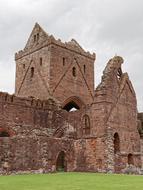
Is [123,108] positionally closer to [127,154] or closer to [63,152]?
[127,154]

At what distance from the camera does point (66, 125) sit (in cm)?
2664

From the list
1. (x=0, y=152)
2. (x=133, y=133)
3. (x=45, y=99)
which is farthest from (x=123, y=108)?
(x=0, y=152)

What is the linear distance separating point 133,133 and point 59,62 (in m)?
9.89

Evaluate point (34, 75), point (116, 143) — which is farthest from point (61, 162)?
point (34, 75)

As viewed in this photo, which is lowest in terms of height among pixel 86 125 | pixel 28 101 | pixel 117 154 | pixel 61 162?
pixel 61 162

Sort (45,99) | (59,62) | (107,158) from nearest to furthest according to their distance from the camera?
1. (107,158)
2. (45,99)
3. (59,62)

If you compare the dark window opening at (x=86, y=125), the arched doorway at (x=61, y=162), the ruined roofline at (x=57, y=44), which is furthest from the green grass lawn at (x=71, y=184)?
the ruined roofline at (x=57, y=44)

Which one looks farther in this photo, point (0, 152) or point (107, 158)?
point (107, 158)

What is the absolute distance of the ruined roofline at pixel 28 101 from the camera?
25203mm

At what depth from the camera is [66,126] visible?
87.1 feet

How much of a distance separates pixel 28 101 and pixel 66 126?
3.34 meters

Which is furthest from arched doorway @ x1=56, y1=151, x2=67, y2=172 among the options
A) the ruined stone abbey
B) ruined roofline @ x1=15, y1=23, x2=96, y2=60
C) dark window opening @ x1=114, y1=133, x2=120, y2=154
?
ruined roofline @ x1=15, y1=23, x2=96, y2=60

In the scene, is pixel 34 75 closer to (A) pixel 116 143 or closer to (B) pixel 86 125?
(B) pixel 86 125

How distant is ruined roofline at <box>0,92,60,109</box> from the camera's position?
992 inches
